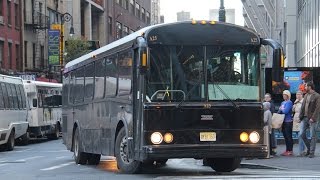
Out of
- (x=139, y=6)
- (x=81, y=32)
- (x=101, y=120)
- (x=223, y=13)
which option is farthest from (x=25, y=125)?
(x=139, y=6)

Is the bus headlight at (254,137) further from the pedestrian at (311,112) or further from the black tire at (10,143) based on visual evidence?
the black tire at (10,143)

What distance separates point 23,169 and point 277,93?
9.53 metres

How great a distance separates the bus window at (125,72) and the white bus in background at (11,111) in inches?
493

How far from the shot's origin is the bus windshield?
1192 centimetres

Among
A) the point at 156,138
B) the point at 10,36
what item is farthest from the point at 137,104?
the point at 10,36

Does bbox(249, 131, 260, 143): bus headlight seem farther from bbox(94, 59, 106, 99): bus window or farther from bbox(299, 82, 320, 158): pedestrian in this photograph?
bbox(299, 82, 320, 158): pedestrian

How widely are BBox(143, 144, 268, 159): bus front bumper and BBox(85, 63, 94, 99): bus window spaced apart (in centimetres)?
431

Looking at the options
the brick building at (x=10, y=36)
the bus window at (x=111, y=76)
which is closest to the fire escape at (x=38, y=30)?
the brick building at (x=10, y=36)

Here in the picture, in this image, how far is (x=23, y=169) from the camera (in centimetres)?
1619

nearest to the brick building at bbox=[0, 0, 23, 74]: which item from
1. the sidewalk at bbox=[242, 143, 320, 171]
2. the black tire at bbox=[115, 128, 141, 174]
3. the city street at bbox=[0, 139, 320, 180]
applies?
the city street at bbox=[0, 139, 320, 180]

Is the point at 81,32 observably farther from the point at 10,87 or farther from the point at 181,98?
the point at 181,98

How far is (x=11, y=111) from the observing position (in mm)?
26047

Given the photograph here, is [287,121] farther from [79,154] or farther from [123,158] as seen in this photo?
[123,158]

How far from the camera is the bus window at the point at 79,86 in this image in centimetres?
1684
